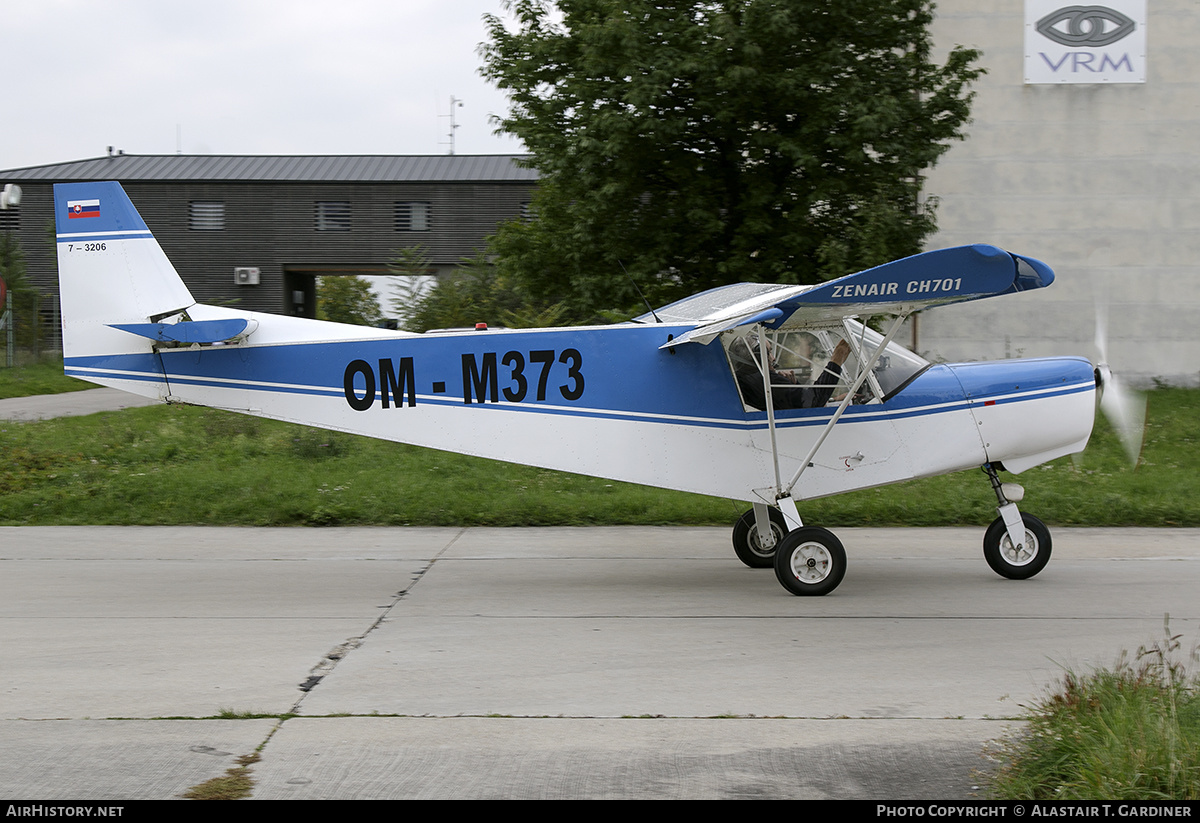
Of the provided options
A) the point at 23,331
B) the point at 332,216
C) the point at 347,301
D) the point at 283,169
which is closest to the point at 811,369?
the point at 23,331

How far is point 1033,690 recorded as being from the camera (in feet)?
17.1

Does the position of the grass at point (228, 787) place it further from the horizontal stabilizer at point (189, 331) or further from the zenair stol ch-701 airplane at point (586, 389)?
the horizontal stabilizer at point (189, 331)

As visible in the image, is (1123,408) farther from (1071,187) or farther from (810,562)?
(1071,187)

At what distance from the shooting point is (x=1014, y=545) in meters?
7.91

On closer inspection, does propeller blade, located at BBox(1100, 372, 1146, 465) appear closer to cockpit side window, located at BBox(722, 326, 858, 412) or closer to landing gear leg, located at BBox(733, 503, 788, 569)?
cockpit side window, located at BBox(722, 326, 858, 412)

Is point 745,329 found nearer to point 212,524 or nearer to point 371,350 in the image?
point 371,350

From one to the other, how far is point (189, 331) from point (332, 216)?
1075 inches

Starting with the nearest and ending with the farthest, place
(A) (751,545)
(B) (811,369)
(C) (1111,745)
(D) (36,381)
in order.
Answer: (C) (1111,745) < (B) (811,369) < (A) (751,545) < (D) (36,381)

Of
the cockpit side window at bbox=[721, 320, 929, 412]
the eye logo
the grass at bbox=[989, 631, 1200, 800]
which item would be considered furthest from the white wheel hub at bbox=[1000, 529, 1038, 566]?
the eye logo

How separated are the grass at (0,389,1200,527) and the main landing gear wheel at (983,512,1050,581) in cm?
259

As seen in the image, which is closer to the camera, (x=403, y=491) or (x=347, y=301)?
(x=403, y=491)

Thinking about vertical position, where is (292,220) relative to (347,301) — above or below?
above

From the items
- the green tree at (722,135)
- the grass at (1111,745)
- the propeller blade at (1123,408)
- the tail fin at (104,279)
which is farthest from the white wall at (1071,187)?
the grass at (1111,745)
